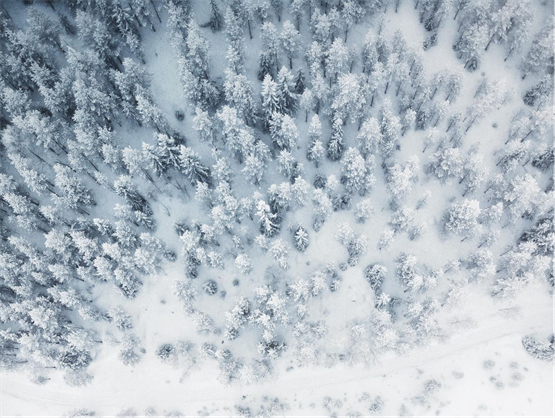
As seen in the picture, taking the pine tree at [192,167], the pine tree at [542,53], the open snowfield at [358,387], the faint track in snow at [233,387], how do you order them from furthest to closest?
the pine tree at [542,53], the faint track in snow at [233,387], the open snowfield at [358,387], the pine tree at [192,167]

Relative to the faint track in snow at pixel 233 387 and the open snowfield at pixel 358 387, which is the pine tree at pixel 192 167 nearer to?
the open snowfield at pixel 358 387

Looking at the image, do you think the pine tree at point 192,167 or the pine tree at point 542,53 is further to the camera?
the pine tree at point 542,53

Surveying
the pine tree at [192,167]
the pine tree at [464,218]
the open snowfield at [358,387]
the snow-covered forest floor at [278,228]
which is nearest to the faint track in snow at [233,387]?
the open snowfield at [358,387]

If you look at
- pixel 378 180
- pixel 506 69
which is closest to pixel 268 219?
pixel 378 180

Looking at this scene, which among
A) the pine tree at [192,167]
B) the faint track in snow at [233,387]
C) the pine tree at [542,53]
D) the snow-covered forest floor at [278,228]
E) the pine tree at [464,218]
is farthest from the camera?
the pine tree at [542,53]

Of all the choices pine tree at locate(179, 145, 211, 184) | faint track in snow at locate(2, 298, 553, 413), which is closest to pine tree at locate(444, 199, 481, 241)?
faint track in snow at locate(2, 298, 553, 413)

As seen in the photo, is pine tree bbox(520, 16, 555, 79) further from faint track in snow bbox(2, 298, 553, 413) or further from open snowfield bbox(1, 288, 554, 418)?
open snowfield bbox(1, 288, 554, 418)

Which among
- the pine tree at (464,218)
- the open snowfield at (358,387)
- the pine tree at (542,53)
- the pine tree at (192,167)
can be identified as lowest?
the open snowfield at (358,387)

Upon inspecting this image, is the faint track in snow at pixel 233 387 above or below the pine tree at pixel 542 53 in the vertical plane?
below

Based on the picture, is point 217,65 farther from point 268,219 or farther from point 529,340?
point 529,340
